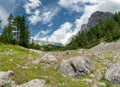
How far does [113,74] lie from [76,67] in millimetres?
5100

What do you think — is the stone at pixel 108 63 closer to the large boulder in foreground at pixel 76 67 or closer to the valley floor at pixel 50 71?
the valley floor at pixel 50 71

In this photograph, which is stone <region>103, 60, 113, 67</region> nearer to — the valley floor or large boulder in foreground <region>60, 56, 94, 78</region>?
the valley floor

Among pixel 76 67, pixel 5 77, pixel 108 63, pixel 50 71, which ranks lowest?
pixel 5 77

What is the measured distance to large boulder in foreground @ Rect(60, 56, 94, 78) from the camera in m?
32.2

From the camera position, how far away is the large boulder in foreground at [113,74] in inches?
1184

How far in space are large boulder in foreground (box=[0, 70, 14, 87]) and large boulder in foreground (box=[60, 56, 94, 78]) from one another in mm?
7063

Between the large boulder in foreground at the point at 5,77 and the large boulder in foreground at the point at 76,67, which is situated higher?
the large boulder in foreground at the point at 76,67

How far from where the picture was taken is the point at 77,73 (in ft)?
105

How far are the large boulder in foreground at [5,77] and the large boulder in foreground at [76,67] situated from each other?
23.2ft

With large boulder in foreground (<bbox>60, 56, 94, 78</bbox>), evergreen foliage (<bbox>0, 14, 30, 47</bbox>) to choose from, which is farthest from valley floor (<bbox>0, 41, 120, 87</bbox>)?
evergreen foliage (<bbox>0, 14, 30, 47</bbox>)

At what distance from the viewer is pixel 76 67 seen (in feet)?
107

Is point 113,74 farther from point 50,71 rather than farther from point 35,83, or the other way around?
point 35,83

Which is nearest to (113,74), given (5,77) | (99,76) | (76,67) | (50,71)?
(99,76)

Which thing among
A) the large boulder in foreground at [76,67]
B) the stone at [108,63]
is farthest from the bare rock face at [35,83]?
the stone at [108,63]
